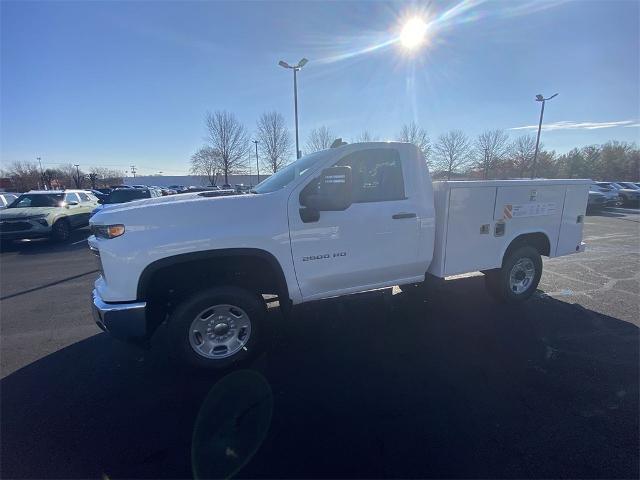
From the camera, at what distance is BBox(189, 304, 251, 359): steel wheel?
→ 3158 mm

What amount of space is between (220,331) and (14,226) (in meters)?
11.6

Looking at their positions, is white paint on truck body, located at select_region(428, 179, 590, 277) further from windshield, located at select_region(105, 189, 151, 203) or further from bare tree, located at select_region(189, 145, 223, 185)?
bare tree, located at select_region(189, 145, 223, 185)

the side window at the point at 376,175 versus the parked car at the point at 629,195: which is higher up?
the side window at the point at 376,175

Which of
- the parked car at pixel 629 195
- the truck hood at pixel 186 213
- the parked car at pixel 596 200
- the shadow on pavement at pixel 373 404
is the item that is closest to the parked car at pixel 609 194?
the parked car at pixel 596 200

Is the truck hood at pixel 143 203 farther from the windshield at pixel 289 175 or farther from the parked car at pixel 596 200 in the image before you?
the parked car at pixel 596 200

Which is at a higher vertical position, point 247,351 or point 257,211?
point 257,211

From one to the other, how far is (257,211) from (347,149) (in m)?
1.28

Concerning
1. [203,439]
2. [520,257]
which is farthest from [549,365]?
[203,439]

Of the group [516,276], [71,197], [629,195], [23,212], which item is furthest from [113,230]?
[629,195]

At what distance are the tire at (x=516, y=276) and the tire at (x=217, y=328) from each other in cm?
362

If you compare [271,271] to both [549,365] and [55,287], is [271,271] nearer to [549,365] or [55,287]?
[549,365]

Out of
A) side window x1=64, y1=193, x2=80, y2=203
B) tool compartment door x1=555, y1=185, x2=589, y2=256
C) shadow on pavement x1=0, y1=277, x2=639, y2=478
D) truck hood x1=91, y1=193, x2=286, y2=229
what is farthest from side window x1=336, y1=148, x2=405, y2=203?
side window x1=64, y1=193, x2=80, y2=203

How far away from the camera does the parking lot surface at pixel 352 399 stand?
2182 mm

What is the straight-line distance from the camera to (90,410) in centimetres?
274
